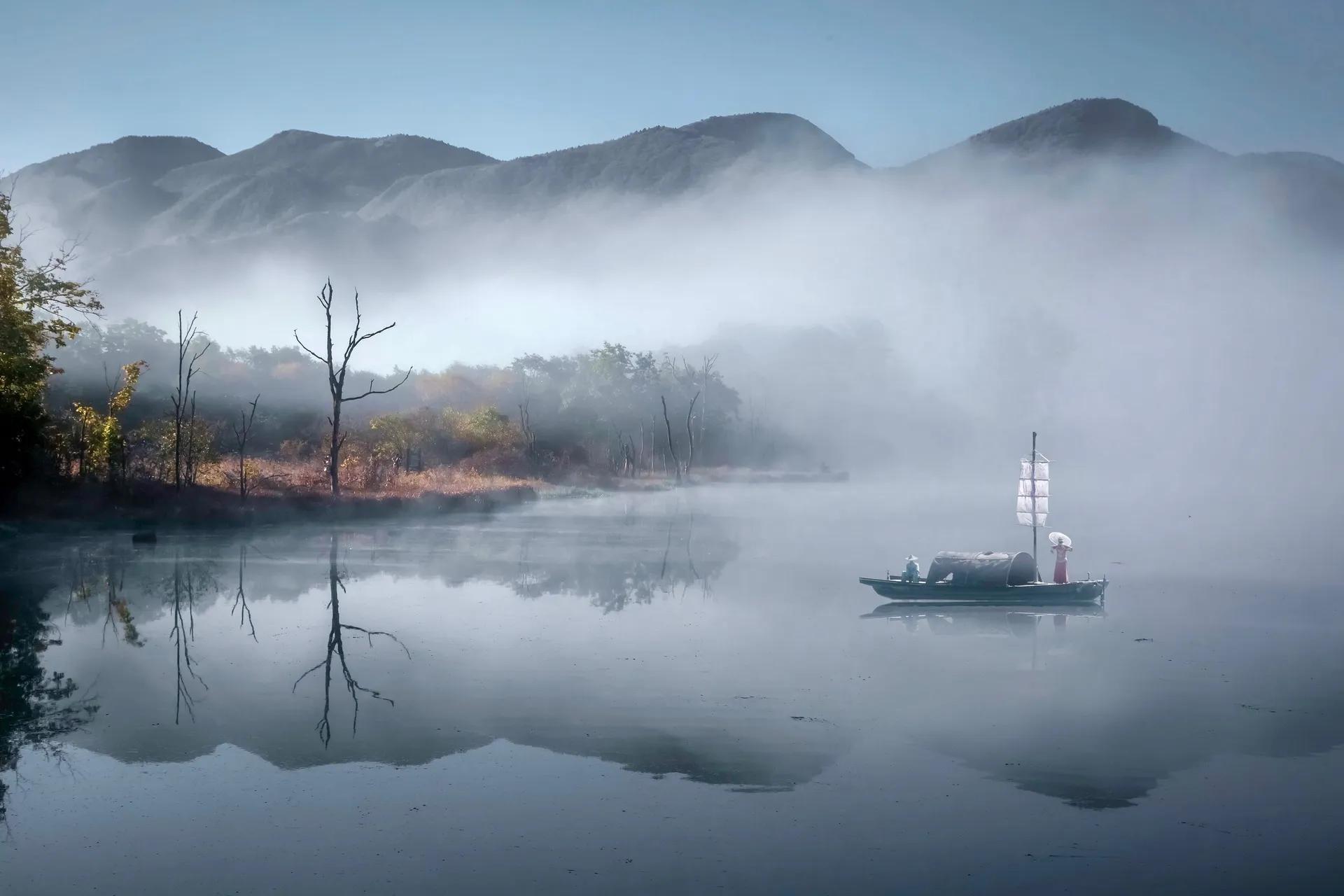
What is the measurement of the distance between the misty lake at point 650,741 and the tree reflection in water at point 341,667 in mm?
89

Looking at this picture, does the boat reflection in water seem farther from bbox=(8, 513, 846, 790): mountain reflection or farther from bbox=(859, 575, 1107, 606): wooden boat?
bbox=(8, 513, 846, 790): mountain reflection

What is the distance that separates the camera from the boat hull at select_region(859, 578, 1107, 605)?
27844 mm

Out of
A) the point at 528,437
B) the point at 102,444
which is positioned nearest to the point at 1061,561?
the point at 102,444

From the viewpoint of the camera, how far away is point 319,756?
13.0 m

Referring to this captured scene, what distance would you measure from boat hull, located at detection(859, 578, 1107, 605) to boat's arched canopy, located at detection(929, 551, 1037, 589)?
21 centimetres

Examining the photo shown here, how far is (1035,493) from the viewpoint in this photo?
33594 mm

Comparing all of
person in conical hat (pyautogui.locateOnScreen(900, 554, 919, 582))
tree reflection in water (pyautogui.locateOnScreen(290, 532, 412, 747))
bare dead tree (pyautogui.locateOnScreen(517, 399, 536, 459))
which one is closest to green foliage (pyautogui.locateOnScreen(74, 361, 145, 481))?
tree reflection in water (pyautogui.locateOnScreen(290, 532, 412, 747))

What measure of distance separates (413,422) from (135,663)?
66544 mm

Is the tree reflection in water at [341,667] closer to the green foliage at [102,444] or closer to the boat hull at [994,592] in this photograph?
the boat hull at [994,592]

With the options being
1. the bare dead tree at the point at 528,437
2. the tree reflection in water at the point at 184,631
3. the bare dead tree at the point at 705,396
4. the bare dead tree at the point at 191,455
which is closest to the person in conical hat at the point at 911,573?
the tree reflection in water at the point at 184,631

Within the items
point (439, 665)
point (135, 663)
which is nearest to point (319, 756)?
point (439, 665)

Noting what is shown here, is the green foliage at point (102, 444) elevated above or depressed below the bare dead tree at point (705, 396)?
below

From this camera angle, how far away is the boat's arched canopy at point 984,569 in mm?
28031

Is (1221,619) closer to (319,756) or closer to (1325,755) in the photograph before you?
(1325,755)
